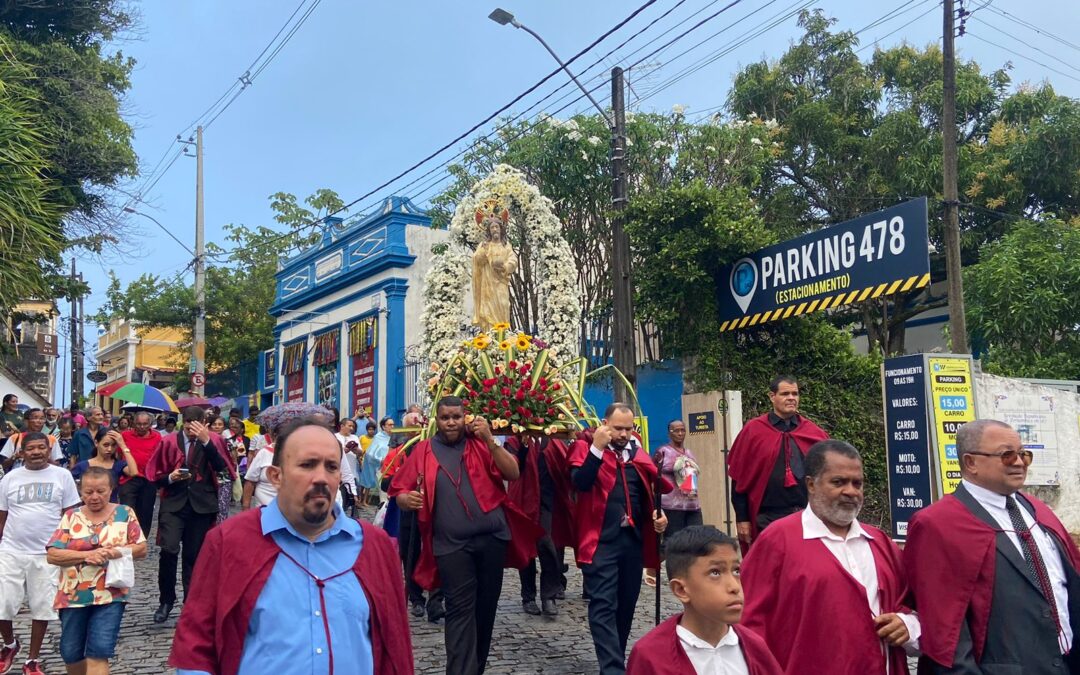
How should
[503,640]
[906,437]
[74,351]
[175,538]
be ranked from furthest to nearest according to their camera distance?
[74,351], [906,437], [175,538], [503,640]

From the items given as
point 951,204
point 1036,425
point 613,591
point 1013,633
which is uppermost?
point 951,204

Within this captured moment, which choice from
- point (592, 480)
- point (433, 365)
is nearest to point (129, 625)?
point (433, 365)

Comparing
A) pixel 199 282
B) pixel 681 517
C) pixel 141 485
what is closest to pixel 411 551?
pixel 141 485

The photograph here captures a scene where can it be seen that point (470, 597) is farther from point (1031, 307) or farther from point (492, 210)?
point (1031, 307)

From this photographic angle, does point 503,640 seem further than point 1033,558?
Yes

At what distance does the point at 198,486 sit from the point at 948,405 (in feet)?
26.1

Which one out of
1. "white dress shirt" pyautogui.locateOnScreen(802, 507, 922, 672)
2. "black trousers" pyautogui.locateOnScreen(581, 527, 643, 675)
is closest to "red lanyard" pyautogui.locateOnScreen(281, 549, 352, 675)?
"white dress shirt" pyautogui.locateOnScreen(802, 507, 922, 672)

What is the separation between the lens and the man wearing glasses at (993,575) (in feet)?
12.5

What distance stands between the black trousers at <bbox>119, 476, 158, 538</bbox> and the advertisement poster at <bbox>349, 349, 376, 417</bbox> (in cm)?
1377

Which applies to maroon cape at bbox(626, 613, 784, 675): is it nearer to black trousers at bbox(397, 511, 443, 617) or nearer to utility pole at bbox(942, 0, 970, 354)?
black trousers at bbox(397, 511, 443, 617)

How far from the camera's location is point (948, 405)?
11172mm

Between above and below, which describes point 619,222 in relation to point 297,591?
above

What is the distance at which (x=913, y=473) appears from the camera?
11.2 meters

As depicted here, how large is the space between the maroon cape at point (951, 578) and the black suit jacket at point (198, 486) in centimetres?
647
